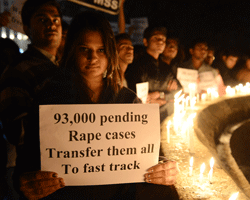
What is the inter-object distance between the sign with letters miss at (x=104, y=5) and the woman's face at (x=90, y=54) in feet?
10.3

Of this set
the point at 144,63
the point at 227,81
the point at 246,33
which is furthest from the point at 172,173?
the point at 246,33

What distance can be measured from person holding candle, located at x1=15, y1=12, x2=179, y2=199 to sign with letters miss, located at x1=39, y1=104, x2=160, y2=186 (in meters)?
0.07

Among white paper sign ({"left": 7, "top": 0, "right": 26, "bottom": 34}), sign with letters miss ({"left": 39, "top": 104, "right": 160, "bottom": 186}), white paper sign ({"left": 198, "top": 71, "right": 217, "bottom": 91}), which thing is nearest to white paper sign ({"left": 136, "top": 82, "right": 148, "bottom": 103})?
sign with letters miss ({"left": 39, "top": 104, "right": 160, "bottom": 186})

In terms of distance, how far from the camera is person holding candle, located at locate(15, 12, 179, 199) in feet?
3.68

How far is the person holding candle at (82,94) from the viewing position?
112 centimetres

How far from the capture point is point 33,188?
43.3 inches

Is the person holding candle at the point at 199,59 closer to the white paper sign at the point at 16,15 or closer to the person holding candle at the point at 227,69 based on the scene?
the person holding candle at the point at 227,69

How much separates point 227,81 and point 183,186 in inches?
219

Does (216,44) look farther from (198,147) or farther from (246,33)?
(198,147)

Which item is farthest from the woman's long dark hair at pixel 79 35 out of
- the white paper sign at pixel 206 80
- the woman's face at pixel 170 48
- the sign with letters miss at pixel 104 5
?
the white paper sign at pixel 206 80

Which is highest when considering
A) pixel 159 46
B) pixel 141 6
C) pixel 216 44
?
pixel 141 6

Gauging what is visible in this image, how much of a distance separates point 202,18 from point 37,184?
1491cm

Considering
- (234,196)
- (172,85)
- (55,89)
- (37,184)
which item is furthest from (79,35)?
(172,85)

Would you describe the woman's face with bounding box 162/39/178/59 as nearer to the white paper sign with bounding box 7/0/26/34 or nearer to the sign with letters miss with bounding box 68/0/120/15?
the sign with letters miss with bounding box 68/0/120/15
